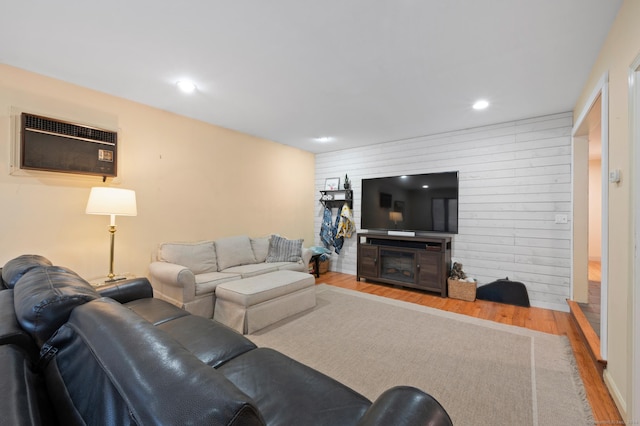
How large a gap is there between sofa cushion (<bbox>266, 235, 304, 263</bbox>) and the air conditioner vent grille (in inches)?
94.7

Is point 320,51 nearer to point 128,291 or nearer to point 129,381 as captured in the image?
point 129,381

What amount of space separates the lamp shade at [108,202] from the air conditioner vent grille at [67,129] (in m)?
0.66

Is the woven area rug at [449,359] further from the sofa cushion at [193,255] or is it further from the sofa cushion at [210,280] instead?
the sofa cushion at [193,255]

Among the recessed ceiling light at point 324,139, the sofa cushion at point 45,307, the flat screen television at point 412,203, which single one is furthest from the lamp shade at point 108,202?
the flat screen television at point 412,203

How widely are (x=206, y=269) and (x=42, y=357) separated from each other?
106 inches

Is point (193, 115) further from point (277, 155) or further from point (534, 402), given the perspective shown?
point (534, 402)

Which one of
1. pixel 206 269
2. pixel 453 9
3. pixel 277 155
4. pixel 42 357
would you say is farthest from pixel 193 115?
pixel 42 357

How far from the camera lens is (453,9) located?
172cm

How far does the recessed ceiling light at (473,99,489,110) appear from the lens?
3.07 metres

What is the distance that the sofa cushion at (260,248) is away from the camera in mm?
4156

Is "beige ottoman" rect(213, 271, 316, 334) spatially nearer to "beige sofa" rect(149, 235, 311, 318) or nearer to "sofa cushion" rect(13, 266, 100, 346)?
"beige sofa" rect(149, 235, 311, 318)

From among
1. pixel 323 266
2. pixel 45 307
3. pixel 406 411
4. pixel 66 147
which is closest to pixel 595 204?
pixel 323 266

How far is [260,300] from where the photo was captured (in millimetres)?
2756

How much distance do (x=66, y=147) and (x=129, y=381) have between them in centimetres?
313
